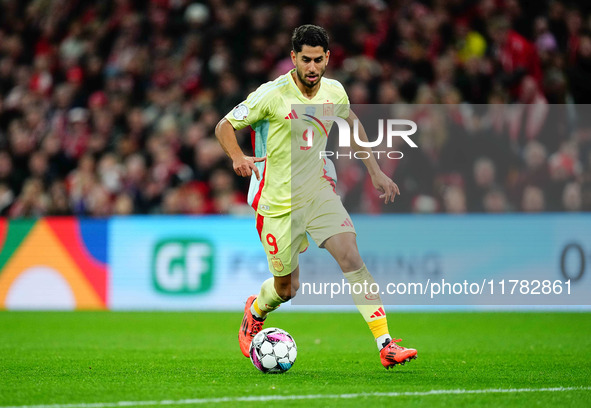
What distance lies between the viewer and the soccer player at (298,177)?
6215 mm

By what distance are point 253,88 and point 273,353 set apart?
780 cm

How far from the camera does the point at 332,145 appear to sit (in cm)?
1138

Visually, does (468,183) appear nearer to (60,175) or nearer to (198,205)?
(198,205)

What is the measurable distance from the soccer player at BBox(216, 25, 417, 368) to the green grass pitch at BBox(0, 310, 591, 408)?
0.68 meters

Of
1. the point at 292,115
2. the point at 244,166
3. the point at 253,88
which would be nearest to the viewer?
the point at 244,166

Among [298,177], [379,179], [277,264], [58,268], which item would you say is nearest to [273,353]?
[277,264]

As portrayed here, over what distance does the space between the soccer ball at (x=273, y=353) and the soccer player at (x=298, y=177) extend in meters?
0.53

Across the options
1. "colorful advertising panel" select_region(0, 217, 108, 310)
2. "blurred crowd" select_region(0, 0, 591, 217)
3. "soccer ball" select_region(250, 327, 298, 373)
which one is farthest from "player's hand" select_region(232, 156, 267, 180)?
"colorful advertising panel" select_region(0, 217, 108, 310)

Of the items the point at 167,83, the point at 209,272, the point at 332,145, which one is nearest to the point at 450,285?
the point at 332,145

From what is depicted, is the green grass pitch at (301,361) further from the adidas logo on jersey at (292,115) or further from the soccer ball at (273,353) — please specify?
the adidas logo on jersey at (292,115)

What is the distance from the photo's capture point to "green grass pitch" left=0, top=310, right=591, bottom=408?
16.8ft

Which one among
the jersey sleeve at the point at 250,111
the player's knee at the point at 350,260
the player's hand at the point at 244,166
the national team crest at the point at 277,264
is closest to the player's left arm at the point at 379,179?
the player's knee at the point at 350,260

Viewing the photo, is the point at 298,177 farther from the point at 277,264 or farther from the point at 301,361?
the point at 301,361

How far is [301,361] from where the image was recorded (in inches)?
274
